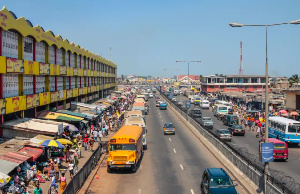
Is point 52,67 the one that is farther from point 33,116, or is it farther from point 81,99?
point 81,99

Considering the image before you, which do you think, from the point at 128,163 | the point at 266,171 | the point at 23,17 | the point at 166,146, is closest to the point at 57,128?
the point at 128,163

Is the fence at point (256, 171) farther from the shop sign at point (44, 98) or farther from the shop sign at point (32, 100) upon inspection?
the shop sign at point (44, 98)

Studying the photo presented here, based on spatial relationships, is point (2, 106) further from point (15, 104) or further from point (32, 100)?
point (32, 100)

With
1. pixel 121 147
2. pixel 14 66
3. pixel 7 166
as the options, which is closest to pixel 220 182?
pixel 121 147

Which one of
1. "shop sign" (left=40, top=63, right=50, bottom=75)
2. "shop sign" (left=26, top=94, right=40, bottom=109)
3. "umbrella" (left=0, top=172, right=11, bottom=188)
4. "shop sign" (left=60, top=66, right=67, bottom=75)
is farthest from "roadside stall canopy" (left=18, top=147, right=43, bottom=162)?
"shop sign" (left=60, top=66, right=67, bottom=75)

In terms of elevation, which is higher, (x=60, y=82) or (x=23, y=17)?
(x=23, y=17)

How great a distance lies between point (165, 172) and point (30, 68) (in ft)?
53.1

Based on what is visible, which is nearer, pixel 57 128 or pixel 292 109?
pixel 57 128

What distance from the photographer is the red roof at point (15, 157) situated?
19.9 metres

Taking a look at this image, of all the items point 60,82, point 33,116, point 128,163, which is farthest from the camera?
point 60,82

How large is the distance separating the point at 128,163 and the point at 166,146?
12.6m

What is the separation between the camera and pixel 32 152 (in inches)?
898

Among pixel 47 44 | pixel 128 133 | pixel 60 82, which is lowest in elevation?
pixel 128 133

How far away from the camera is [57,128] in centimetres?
2798
